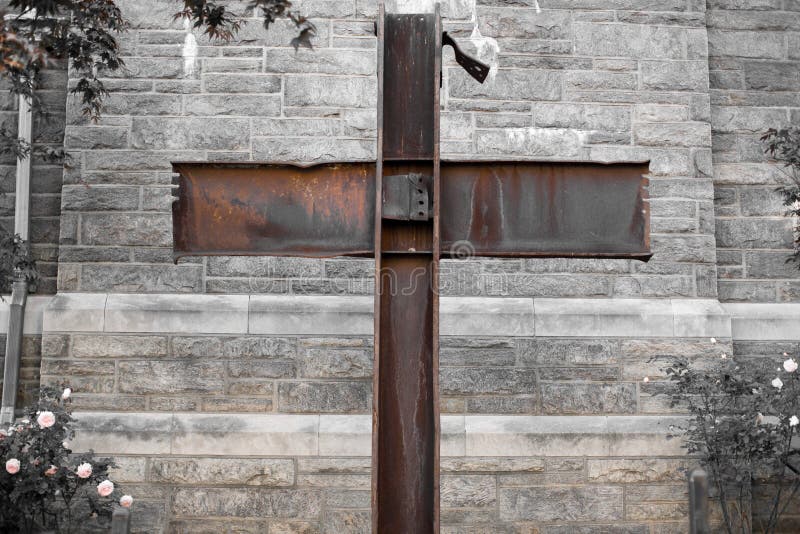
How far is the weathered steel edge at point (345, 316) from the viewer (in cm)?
686

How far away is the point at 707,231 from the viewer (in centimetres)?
715

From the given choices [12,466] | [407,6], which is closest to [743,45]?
[407,6]

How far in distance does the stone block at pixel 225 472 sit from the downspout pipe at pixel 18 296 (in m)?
1.36

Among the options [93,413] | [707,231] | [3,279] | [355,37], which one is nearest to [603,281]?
[707,231]

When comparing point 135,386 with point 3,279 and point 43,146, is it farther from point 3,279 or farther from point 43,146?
point 43,146

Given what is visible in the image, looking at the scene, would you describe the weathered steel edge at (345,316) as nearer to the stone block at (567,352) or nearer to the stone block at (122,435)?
the stone block at (567,352)

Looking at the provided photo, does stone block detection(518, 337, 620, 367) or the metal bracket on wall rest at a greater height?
the metal bracket on wall

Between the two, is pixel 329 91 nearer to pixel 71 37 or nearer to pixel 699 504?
pixel 71 37

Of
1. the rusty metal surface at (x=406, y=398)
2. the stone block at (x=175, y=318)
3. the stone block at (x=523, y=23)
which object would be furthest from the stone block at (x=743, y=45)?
the rusty metal surface at (x=406, y=398)

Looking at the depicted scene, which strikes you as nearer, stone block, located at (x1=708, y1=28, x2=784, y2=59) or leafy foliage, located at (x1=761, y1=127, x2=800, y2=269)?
leafy foliage, located at (x1=761, y1=127, x2=800, y2=269)

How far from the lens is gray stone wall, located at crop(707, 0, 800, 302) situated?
24.2 ft

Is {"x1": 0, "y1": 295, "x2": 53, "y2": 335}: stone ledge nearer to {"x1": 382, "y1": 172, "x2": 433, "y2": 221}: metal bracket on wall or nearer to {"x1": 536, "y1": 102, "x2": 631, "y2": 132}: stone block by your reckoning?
{"x1": 536, "y1": 102, "x2": 631, "y2": 132}: stone block

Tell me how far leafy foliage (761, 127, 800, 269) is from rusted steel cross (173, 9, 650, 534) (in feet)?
11.8

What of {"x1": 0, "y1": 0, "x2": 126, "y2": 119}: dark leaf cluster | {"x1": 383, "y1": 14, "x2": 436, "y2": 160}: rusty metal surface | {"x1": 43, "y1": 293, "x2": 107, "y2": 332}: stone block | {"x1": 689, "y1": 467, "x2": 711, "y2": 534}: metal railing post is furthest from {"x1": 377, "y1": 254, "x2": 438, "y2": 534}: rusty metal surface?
{"x1": 43, "y1": 293, "x2": 107, "y2": 332}: stone block
